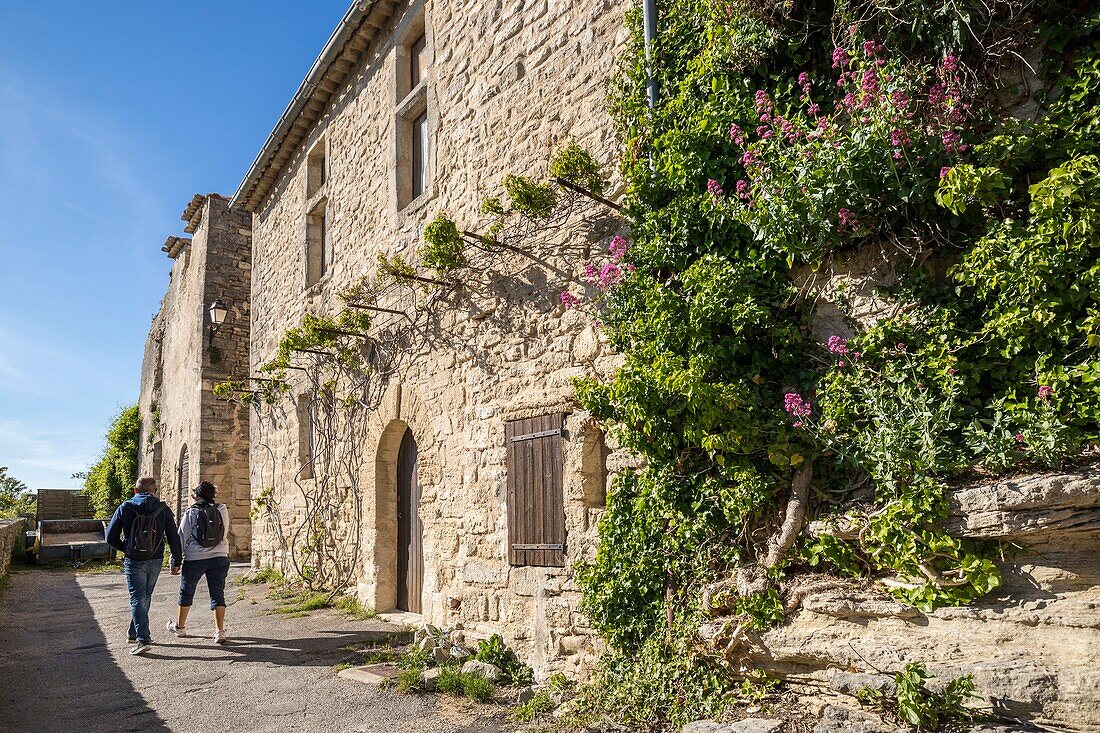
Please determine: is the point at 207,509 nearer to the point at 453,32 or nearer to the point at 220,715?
the point at 220,715

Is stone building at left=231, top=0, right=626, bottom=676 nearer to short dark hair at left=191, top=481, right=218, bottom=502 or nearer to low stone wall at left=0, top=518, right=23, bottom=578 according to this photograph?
short dark hair at left=191, top=481, right=218, bottom=502

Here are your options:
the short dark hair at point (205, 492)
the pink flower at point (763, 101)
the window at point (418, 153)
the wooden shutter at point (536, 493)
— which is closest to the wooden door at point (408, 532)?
the short dark hair at point (205, 492)

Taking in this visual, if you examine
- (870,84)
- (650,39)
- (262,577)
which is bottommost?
(262,577)

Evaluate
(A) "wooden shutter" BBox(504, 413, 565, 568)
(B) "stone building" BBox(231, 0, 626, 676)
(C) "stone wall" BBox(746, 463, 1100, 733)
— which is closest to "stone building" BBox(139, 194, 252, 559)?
(B) "stone building" BBox(231, 0, 626, 676)

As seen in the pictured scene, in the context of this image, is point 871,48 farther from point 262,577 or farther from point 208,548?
point 262,577

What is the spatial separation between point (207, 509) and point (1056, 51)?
22.8 feet

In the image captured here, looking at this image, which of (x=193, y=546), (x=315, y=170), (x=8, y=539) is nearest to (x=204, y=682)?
(x=193, y=546)

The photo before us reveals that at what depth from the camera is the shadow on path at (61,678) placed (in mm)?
4773

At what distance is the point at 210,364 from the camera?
14805 mm

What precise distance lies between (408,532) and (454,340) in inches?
89.1

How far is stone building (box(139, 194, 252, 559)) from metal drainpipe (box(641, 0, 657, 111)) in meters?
11.4

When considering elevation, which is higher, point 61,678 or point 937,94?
point 937,94

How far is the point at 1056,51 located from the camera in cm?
339

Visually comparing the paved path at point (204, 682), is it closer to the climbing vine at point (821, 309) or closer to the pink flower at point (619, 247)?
the climbing vine at point (821, 309)
